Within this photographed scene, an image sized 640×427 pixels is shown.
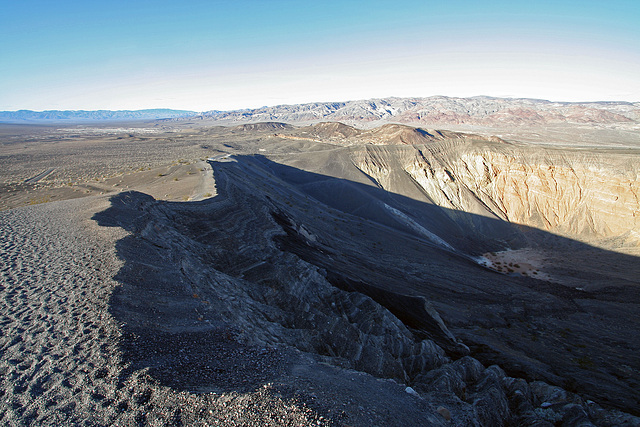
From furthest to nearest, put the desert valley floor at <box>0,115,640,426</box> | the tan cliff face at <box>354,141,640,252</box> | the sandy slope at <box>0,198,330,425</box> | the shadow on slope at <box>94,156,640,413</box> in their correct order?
the tan cliff face at <box>354,141,640,252</box> < the shadow on slope at <box>94,156,640,413</box> < the desert valley floor at <box>0,115,640,426</box> < the sandy slope at <box>0,198,330,425</box>

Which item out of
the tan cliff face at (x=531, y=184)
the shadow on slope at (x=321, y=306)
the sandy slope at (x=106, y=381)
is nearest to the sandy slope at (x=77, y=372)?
the sandy slope at (x=106, y=381)

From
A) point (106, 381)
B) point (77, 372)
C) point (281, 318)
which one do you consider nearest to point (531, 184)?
point (281, 318)

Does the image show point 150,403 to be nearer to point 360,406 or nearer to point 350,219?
point 360,406

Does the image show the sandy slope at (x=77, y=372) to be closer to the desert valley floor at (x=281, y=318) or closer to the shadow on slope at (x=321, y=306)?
the desert valley floor at (x=281, y=318)

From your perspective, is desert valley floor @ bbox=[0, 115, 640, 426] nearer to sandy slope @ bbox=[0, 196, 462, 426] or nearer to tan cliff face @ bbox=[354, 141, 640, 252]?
sandy slope @ bbox=[0, 196, 462, 426]

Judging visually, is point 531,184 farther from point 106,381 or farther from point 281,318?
point 106,381

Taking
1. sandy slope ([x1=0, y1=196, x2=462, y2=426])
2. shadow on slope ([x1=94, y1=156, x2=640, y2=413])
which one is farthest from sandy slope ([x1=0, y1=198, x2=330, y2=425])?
shadow on slope ([x1=94, y1=156, x2=640, y2=413])
